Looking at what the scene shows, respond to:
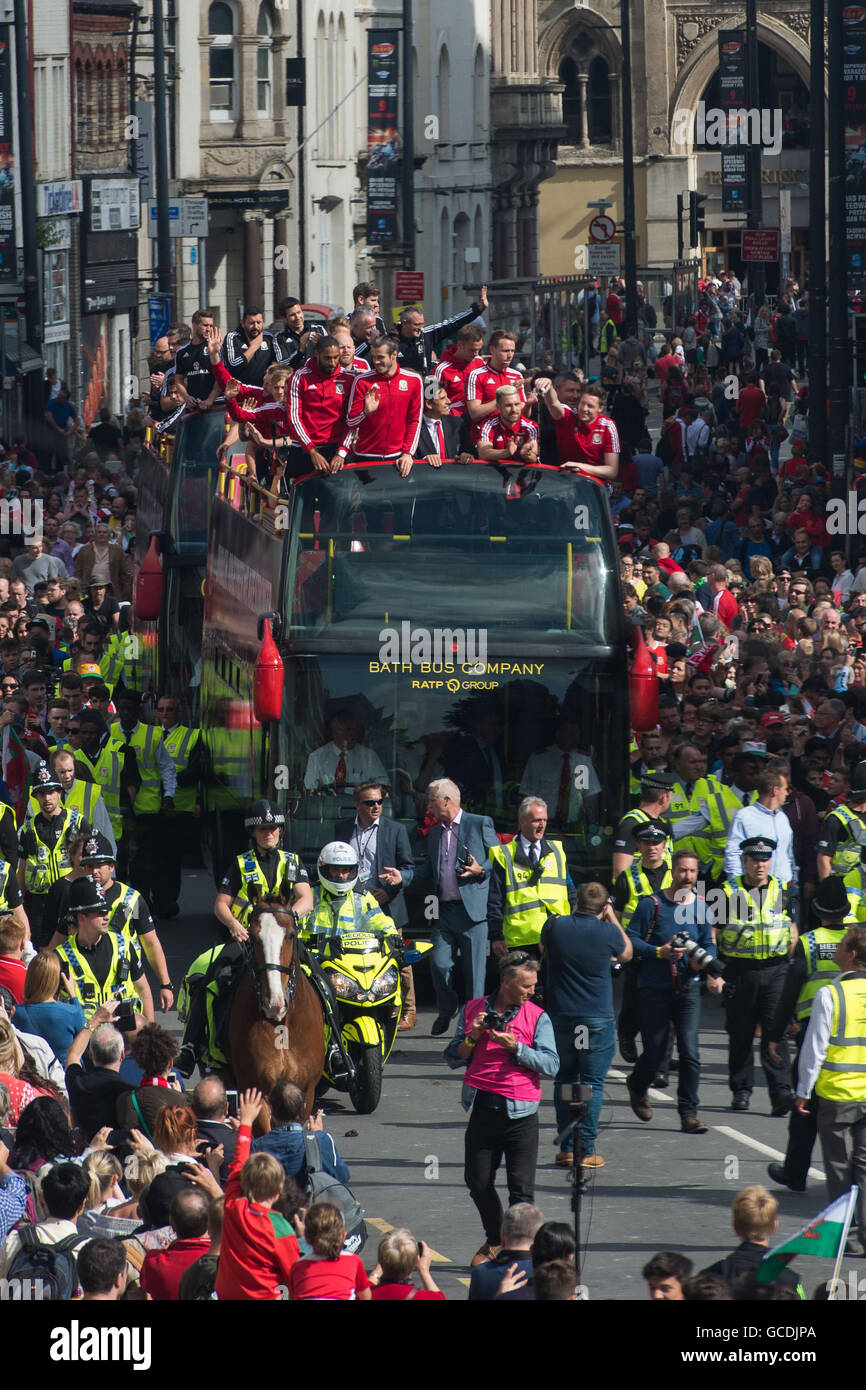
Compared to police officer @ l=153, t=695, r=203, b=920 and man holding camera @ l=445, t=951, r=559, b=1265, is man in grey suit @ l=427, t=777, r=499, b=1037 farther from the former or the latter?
man holding camera @ l=445, t=951, r=559, b=1265

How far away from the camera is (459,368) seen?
62.2 feet

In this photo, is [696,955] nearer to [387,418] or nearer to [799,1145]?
[799,1145]

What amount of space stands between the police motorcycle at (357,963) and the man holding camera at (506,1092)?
2697 mm

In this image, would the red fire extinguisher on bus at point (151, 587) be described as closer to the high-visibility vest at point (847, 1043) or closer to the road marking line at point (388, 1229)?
the road marking line at point (388, 1229)

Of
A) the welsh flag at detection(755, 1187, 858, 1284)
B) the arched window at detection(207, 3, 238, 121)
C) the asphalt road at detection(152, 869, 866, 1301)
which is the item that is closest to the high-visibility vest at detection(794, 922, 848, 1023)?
the asphalt road at detection(152, 869, 866, 1301)

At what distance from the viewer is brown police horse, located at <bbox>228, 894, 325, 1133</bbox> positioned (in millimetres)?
13133

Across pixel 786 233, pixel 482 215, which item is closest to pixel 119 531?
pixel 786 233

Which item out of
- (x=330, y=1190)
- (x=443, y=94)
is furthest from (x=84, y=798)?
(x=443, y=94)

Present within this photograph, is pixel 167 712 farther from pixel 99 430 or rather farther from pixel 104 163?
pixel 104 163

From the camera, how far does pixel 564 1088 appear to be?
13.3 metres

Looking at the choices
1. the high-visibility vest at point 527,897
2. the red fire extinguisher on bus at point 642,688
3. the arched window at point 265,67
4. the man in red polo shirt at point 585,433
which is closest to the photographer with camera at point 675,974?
the high-visibility vest at point 527,897

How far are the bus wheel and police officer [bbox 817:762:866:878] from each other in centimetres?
281

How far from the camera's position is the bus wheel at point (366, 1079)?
15172mm

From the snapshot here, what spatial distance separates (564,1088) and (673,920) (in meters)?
1.78
